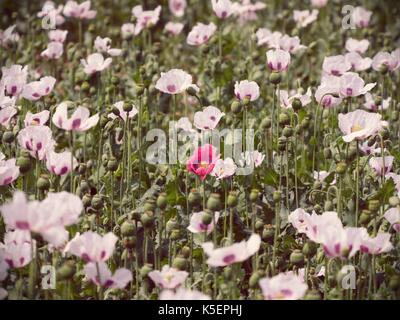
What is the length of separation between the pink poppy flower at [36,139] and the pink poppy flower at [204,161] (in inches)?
15.3

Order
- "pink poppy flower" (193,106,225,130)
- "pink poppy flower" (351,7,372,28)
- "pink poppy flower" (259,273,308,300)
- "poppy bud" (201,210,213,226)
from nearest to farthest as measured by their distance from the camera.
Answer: "pink poppy flower" (259,273,308,300) < "poppy bud" (201,210,213,226) < "pink poppy flower" (193,106,225,130) < "pink poppy flower" (351,7,372,28)

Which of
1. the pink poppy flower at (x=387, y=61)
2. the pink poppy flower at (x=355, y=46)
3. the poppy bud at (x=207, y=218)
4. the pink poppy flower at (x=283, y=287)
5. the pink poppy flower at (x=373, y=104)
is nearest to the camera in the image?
the pink poppy flower at (x=283, y=287)

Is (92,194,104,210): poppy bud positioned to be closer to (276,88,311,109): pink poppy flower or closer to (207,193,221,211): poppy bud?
(207,193,221,211): poppy bud

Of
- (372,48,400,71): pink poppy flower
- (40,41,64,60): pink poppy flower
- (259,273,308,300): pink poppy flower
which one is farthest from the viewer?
(40,41,64,60): pink poppy flower

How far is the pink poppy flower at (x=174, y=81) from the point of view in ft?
8.23

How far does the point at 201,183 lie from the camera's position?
7.78 ft

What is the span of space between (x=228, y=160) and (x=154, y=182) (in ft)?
1.19

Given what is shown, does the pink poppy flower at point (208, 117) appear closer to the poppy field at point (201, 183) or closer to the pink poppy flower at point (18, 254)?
the poppy field at point (201, 183)

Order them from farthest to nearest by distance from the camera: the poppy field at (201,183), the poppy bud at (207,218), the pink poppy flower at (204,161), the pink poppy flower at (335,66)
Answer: the pink poppy flower at (335,66), the pink poppy flower at (204,161), the poppy bud at (207,218), the poppy field at (201,183)

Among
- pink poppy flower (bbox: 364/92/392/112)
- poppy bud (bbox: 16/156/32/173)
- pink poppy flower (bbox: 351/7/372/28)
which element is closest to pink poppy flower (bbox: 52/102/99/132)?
poppy bud (bbox: 16/156/32/173)

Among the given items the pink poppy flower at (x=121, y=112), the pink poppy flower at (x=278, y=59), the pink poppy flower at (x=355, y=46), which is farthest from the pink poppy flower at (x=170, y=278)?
the pink poppy flower at (x=355, y=46)

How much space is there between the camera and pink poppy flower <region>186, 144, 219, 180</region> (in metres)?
2.09

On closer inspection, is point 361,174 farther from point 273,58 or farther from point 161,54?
point 161,54
